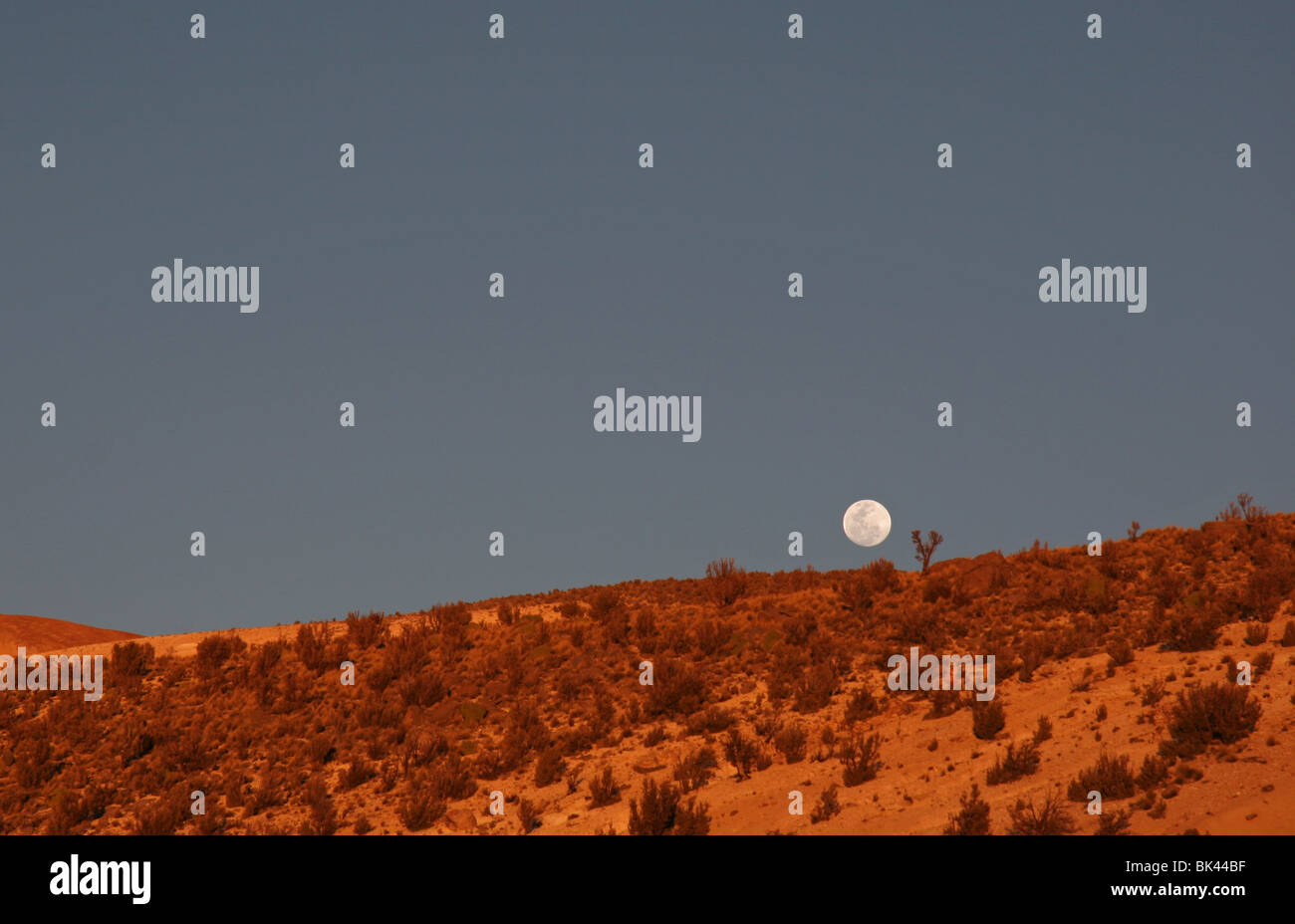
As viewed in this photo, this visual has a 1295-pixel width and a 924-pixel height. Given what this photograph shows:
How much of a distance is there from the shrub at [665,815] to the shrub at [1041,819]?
4.88m

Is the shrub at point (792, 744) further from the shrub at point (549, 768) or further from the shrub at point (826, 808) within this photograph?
the shrub at point (549, 768)

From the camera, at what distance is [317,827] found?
2083 centimetres

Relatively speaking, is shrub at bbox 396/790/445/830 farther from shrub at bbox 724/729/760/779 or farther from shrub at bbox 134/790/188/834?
shrub at bbox 724/729/760/779

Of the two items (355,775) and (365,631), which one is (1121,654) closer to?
(355,775)

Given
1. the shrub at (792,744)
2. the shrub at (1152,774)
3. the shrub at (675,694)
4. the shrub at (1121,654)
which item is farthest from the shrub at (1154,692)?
the shrub at (675,694)

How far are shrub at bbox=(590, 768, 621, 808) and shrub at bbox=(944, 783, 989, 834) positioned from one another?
627 centimetres

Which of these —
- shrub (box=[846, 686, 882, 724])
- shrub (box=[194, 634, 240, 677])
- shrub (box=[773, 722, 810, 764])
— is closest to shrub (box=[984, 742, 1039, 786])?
shrub (box=[773, 722, 810, 764])

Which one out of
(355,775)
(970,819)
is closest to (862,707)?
(970,819)

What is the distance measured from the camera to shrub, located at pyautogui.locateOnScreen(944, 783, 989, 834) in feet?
52.5

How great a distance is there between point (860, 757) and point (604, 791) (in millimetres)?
4598

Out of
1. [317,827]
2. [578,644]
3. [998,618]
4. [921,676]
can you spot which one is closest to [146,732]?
[317,827]

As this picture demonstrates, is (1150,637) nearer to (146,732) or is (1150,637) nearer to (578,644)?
(578,644)
